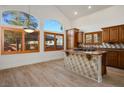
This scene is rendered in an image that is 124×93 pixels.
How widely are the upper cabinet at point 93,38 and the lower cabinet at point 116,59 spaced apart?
1650 mm

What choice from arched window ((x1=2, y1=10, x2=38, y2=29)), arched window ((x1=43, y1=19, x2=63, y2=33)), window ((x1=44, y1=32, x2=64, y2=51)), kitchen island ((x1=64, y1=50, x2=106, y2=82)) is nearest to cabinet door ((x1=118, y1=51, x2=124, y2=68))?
kitchen island ((x1=64, y1=50, x2=106, y2=82))

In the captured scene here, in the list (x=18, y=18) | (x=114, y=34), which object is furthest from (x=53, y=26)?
(x=114, y=34)

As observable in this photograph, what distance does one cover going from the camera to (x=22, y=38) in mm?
5895

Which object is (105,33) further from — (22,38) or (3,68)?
(3,68)

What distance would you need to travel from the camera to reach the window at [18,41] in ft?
17.0

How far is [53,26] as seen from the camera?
7.77m

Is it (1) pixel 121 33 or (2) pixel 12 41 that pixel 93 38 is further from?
(2) pixel 12 41

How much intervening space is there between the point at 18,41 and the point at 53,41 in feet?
9.01

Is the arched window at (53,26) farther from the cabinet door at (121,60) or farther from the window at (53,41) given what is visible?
the cabinet door at (121,60)

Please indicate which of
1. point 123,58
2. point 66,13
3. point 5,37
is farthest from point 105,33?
point 5,37

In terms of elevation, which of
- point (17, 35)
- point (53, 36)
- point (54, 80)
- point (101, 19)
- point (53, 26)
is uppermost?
point (101, 19)

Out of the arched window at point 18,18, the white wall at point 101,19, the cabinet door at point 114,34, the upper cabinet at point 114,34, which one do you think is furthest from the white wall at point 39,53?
the cabinet door at point 114,34

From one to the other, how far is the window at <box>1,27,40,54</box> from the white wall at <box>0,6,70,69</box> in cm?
30
